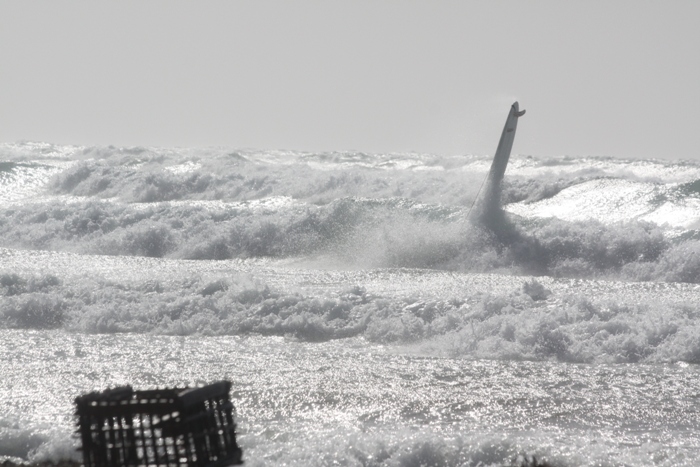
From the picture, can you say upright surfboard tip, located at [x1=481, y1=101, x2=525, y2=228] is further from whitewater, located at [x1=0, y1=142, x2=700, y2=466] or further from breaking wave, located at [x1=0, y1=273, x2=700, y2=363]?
breaking wave, located at [x1=0, y1=273, x2=700, y2=363]

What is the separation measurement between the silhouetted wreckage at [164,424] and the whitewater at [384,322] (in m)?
2.03

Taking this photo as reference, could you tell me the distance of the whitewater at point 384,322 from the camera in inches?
256

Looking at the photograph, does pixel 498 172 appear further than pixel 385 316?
Yes

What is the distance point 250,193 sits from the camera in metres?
26.2

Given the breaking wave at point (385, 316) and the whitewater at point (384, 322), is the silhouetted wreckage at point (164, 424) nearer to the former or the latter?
the whitewater at point (384, 322)

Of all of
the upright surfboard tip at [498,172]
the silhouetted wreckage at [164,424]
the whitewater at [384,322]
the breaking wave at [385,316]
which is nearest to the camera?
the silhouetted wreckage at [164,424]

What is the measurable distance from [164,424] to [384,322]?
22.4 ft

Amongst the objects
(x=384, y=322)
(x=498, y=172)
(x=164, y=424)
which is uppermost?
(x=498, y=172)

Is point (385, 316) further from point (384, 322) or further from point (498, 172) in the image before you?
point (498, 172)

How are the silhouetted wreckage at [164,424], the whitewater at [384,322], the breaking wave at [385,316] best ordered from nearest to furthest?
1. the silhouetted wreckage at [164,424]
2. the whitewater at [384,322]
3. the breaking wave at [385,316]

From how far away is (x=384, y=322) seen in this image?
10.5 m

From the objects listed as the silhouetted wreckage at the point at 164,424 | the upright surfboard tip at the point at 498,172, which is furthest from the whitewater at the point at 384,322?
the silhouetted wreckage at the point at 164,424

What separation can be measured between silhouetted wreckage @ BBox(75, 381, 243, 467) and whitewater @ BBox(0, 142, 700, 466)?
2.03 m

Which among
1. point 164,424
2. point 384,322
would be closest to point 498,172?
point 384,322
